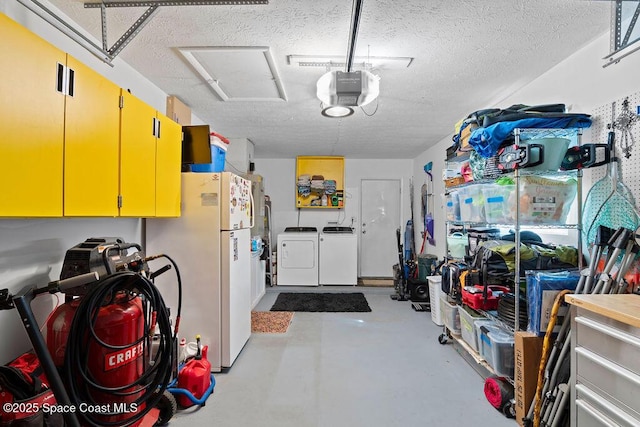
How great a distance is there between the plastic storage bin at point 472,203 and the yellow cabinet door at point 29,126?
106 inches

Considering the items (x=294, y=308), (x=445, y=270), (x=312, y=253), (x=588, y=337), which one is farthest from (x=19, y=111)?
(x=312, y=253)

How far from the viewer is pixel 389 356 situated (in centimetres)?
277

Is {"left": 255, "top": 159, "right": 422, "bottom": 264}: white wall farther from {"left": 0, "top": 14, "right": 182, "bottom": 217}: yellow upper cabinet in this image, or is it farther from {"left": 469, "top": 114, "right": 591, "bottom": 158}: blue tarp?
{"left": 0, "top": 14, "right": 182, "bottom": 217}: yellow upper cabinet

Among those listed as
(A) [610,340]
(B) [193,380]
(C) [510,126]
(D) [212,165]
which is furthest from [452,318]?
(D) [212,165]

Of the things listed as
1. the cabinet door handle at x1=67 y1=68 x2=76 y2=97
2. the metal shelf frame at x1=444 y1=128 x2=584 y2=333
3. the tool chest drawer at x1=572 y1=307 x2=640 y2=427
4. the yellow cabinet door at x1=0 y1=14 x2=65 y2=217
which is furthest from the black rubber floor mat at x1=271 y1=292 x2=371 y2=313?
the cabinet door handle at x1=67 y1=68 x2=76 y2=97

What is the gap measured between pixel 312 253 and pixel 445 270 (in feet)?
9.25

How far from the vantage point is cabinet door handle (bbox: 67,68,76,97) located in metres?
1.33

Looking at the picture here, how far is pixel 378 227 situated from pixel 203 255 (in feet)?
13.7

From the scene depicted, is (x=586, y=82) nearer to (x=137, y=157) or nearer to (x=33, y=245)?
(x=137, y=157)

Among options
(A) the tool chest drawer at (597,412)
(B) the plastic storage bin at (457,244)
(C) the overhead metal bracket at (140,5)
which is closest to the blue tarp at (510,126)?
(B) the plastic storage bin at (457,244)

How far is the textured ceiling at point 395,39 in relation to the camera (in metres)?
1.70

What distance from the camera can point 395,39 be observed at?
198 cm

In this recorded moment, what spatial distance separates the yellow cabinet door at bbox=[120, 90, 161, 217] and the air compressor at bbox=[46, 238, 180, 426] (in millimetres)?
309

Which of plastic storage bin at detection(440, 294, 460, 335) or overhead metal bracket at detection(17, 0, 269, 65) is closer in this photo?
overhead metal bracket at detection(17, 0, 269, 65)
